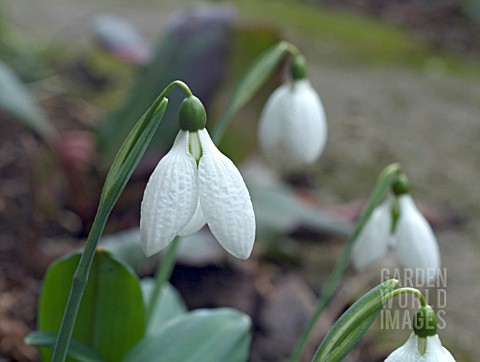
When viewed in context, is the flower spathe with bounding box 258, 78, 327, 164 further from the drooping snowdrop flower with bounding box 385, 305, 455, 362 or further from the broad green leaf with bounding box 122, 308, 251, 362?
the drooping snowdrop flower with bounding box 385, 305, 455, 362

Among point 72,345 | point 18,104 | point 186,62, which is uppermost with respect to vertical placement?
point 186,62

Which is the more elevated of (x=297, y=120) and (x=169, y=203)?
(x=297, y=120)

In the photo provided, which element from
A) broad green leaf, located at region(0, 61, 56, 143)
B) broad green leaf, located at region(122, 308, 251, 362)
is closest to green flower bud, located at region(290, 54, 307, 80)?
broad green leaf, located at region(122, 308, 251, 362)

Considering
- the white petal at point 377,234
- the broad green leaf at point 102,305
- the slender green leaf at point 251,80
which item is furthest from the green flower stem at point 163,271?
the white petal at point 377,234

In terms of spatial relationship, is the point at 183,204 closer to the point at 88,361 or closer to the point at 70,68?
the point at 88,361

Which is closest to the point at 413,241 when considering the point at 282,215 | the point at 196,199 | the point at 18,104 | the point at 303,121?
the point at 303,121

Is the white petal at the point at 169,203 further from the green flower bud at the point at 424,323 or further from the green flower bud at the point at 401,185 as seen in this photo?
the green flower bud at the point at 401,185

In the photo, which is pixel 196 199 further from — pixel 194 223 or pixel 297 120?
pixel 297 120

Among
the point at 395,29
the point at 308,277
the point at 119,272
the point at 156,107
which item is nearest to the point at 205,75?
the point at 308,277
